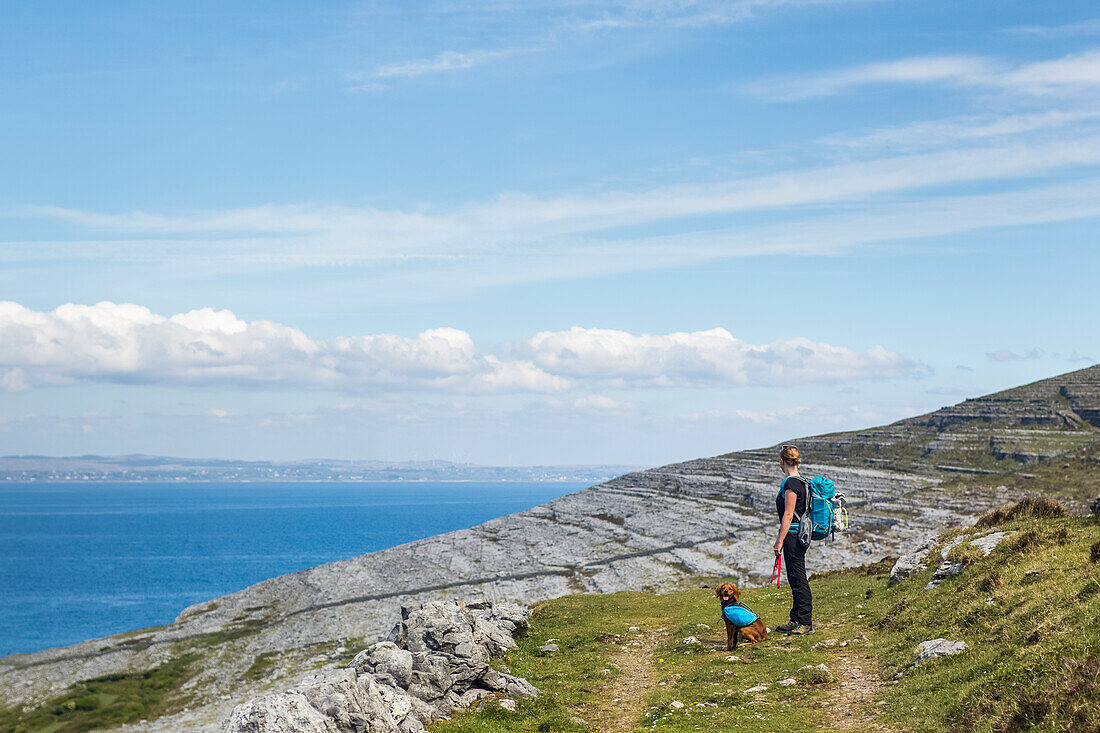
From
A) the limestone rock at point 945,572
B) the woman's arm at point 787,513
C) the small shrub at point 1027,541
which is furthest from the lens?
the limestone rock at point 945,572

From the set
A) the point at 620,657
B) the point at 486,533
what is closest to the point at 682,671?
the point at 620,657

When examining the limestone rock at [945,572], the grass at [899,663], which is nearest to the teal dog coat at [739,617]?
the grass at [899,663]

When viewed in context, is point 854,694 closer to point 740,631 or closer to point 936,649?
point 936,649

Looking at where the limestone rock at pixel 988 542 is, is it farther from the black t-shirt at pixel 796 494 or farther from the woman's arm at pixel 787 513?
the woman's arm at pixel 787 513

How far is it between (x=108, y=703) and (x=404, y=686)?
5357 cm

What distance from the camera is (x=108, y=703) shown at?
58.7m

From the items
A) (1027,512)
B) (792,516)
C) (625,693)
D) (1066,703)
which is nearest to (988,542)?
(1027,512)

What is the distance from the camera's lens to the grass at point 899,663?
40.4 feet

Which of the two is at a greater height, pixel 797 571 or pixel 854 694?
pixel 797 571

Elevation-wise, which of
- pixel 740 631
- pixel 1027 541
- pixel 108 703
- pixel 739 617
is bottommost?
pixel 108 703

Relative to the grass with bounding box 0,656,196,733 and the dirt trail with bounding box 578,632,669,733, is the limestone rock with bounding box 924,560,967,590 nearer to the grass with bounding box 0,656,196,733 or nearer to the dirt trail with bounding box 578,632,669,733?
the dirt trail with bounding box 578,632,669,733

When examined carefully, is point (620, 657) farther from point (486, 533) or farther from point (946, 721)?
point (486, 533)

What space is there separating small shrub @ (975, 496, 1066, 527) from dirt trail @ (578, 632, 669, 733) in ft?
46.3

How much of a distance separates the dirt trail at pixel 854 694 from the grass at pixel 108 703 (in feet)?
176
